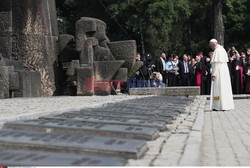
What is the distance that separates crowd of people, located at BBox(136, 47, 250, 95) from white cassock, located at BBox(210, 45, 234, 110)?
27.4 feet

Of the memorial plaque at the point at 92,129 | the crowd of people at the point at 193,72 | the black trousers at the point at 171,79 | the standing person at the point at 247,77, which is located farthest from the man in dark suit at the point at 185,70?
the memorial plaque at the point at 92,129

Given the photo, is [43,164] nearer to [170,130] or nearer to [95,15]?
[170,130]

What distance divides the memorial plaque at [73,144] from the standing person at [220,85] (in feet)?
30.3

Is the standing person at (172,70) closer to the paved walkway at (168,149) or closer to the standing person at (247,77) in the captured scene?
the standing person at (247,77)

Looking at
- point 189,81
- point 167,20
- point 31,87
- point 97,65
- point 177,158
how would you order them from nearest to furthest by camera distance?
point 177,158
point 31,87
point 97,65
point 189,81
point 167,20

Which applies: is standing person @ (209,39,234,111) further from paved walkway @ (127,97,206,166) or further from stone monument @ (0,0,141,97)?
paved walkway @ (127,97,206,166)

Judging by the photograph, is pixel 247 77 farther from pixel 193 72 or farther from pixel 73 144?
pixel 73 144

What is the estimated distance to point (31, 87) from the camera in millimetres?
16500

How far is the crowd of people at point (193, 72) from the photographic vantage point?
2367 cm

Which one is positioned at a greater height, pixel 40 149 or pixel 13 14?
pixel 13 14

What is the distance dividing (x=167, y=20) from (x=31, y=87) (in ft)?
59.3

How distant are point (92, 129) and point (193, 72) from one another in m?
18.9

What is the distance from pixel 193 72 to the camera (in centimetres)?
2447

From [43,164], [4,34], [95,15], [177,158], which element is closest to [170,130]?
[177,158]
